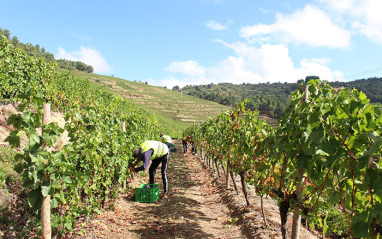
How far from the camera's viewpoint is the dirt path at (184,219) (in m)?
4.46

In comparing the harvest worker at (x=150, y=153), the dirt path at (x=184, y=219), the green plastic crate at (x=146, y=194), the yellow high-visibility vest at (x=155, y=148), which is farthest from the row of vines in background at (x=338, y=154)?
the green plastic crate at (x=146, y=194)

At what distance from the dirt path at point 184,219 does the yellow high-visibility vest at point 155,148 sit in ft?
4.25

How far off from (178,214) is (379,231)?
449 cm

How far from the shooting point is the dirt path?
4457 mm

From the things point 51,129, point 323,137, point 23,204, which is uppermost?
point 51,129

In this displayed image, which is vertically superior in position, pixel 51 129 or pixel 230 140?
pixel 51 129

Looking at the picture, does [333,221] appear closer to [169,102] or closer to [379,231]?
[379,231]

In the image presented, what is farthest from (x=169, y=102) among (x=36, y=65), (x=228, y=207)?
(x=228, y=207)

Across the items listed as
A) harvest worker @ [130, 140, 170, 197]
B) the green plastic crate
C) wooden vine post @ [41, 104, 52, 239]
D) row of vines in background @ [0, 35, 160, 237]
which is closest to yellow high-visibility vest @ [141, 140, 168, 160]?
harvest worker @ [130, 140, 170, 197]

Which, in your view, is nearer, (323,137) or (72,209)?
(323,137)

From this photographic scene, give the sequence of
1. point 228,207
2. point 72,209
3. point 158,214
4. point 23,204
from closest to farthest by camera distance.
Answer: point 72,209 → point 23,204 → point 158,214 → point 228,207

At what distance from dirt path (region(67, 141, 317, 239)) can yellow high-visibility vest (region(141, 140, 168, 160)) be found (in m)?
1.29

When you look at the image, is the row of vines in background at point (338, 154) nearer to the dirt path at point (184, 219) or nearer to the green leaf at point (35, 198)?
the dirt path at point (184, 219)

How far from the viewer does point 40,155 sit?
2.45m
